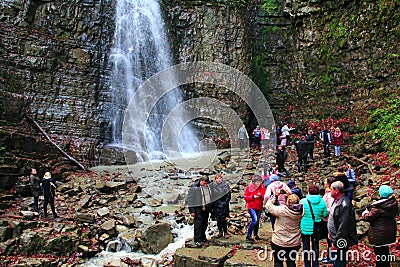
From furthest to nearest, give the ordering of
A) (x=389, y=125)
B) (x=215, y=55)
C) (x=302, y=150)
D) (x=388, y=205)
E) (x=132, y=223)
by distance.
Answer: (x=215, y=55), (x=389, y=125), (x=302, y=150), (x=132, y=223), (x=388, y=205)

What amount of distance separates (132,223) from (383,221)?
7.90 m

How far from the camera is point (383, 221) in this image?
5.01 metres

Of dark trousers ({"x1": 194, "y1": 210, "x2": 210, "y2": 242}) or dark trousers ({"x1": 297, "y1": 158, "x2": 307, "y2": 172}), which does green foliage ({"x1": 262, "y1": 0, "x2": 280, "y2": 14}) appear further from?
dark trousers ({"x1": 194, "y1": 210, "x2": 210, "y2": 242})

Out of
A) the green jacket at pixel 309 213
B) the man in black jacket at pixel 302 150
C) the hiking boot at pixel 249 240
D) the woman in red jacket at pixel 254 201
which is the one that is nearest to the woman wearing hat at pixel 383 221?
the green jacket at pixel 309 213

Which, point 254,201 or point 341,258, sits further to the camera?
point 254,201

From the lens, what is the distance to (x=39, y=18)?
20000 mm

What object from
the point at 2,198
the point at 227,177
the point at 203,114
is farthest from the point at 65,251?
the point at 203,114

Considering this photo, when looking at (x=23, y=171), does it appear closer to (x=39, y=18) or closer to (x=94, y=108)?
(x=94, y=108)

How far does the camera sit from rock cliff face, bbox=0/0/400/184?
61.2ft

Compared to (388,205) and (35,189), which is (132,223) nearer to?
(35,189)

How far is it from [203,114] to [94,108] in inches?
313

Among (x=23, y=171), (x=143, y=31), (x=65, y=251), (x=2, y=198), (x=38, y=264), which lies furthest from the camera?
(x=143, y=31)

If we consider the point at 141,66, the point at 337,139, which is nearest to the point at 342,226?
the point at 337,139

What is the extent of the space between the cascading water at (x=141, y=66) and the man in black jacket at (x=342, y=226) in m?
15.1
